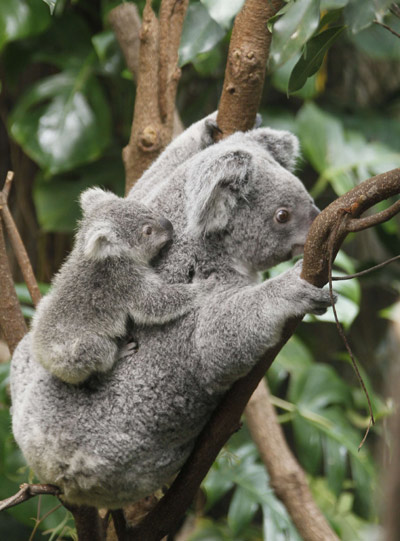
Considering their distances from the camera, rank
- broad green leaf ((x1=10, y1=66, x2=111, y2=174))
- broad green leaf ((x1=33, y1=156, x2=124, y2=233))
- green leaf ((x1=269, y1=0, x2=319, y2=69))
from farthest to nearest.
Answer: broad green leaf ((x1=33, y1=156, x2=124, y2=233)) → broad green leaf ((x1=10, y1=66, x2=111, y2=174)) → green leaf ((x1=269, y1=0, x2=319, y2=69))

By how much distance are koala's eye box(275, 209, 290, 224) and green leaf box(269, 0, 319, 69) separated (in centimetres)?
56

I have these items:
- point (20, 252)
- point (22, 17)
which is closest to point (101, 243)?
point (20, 252)

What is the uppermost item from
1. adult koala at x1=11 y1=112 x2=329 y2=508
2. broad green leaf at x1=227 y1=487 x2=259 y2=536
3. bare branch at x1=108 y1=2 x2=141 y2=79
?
bare branch at x1=108 y1=2 x2=141 y2=79

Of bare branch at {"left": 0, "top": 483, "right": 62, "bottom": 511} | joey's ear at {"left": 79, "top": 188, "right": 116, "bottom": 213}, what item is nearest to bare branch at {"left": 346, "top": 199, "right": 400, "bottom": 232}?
joey's ear at {"left": 79, "top": 188, "right": 116, "bottom": 213}

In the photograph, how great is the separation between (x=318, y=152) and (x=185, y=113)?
4.03 feet

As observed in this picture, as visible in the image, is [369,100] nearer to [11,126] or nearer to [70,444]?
[11,126]

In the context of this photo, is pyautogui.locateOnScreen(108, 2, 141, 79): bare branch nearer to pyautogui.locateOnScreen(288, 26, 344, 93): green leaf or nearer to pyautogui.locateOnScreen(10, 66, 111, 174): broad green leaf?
pyautogui.locateOnScreen(10, 66, 111, 174): broad green leaf

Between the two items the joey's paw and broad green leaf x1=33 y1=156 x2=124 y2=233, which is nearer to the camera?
the joey's paw

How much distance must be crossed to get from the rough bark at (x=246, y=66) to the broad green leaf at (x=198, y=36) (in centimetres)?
7

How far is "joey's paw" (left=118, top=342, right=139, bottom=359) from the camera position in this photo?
1808mm

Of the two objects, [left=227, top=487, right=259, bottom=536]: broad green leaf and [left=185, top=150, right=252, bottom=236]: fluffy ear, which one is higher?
[left=185, top=150, right=252, bottom=236]: fluffy ear

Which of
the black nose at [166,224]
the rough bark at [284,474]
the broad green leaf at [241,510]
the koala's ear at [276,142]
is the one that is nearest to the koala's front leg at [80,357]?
the black nose at [166,224]

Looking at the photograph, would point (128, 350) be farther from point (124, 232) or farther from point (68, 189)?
point (68, 189)

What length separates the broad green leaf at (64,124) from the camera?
377 cm
